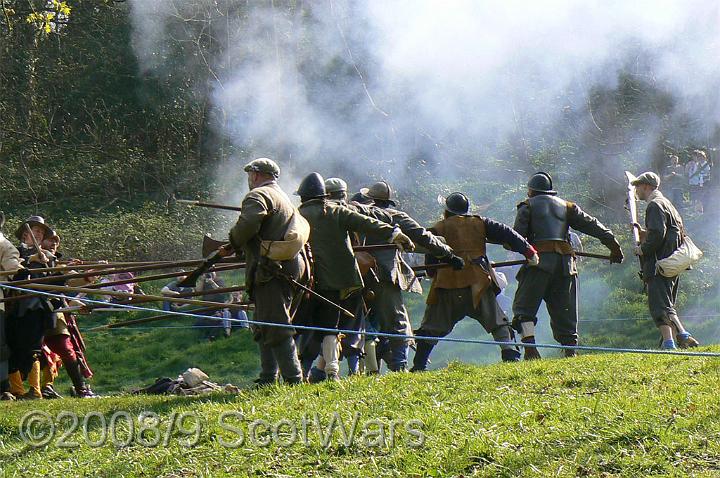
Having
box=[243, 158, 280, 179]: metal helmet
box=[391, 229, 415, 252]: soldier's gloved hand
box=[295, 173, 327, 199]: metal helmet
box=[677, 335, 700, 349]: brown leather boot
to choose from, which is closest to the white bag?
box=[677, 335, 700, 349]: brown leather boot

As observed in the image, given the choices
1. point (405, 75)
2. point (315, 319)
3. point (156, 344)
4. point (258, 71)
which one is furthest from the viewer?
point (258, 71)

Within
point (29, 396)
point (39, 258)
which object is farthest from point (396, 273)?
point (29, 396)

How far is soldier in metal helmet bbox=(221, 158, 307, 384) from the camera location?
8.61m

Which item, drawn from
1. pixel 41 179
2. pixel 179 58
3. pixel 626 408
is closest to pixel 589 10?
pixel 179 58

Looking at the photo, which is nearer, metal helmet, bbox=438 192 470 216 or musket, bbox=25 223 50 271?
metal helmet, bbox=438 192 470 216

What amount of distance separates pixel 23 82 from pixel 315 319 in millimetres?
19302

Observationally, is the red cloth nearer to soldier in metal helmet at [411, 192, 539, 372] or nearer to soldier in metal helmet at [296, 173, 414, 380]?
soldier in metal helmet at [296, 173, 414, 380]

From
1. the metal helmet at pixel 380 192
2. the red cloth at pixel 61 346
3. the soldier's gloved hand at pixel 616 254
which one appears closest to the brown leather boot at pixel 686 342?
the soldier's gloved hand at pixel 616 254

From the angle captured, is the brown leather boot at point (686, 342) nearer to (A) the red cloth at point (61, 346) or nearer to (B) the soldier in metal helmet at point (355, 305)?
(B) the soldier in metal helmet at point (355, 305)

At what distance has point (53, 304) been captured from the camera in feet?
37.0

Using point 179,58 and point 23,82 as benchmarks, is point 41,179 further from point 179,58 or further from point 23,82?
point 179,58

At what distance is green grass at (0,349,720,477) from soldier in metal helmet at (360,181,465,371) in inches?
59.3

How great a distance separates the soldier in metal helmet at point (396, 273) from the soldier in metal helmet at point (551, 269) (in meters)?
1.07

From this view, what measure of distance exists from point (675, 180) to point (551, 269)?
39.2ft
